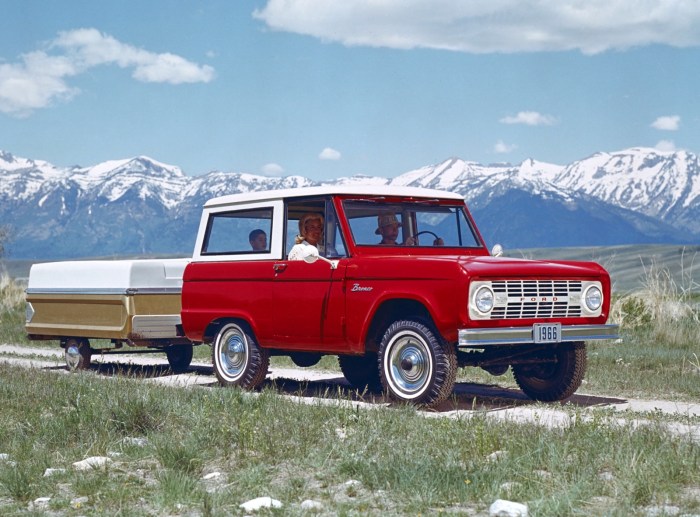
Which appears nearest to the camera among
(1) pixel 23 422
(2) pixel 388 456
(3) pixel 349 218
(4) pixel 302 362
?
(2) pixel 388 456

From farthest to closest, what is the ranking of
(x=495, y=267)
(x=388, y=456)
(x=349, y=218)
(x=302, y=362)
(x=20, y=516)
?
1. (x=302, y=362)
2. (x=349, y=218)
3. (x=495, y=267)
4. (x=388, y=456)
5. (x=20, y=516)

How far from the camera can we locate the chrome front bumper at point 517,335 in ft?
31.0

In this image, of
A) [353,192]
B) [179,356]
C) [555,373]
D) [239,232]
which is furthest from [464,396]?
[179,356]

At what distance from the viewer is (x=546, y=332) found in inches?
393

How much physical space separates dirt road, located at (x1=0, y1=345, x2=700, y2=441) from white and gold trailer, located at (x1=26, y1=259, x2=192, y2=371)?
46 centimetres

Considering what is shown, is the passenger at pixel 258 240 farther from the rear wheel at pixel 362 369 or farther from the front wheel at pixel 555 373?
the front wheel at pixel 555 373

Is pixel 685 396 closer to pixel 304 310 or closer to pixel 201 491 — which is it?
pixel 304 310

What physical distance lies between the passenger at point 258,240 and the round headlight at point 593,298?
3440 millimetres

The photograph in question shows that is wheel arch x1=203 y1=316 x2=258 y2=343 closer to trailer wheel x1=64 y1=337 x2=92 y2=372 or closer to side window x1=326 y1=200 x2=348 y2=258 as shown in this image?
side window x1=326 y1=200 x2=348 y2=258

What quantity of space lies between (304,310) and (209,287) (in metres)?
1.69

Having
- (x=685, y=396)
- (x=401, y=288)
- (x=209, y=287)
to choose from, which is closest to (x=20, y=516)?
(x=401, y=288)

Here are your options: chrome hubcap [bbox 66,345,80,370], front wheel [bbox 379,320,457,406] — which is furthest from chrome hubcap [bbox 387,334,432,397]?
chrome hubcap [bbox 66,345,80,370]

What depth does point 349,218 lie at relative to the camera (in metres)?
11.1

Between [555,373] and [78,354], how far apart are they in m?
6.92
